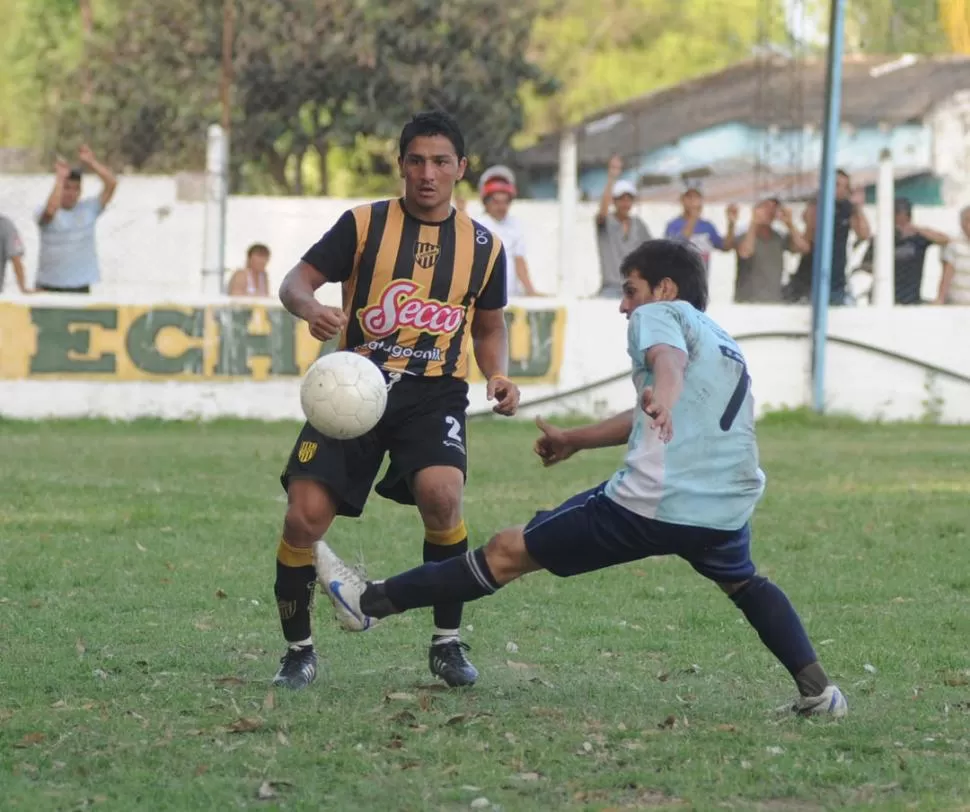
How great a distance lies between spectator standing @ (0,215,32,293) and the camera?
1795 centimetres

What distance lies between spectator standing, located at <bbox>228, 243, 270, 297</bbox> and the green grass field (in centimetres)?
535

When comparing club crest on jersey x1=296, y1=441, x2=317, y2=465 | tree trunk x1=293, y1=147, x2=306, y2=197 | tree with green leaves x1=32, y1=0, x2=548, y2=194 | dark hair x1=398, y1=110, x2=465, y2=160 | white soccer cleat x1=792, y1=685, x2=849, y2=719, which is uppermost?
tree with green leaves x1=32, y1=0, x2=548, y2=194

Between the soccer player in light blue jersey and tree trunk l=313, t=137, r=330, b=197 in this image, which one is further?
tree trunk l=313, t=137, r=330, b=197

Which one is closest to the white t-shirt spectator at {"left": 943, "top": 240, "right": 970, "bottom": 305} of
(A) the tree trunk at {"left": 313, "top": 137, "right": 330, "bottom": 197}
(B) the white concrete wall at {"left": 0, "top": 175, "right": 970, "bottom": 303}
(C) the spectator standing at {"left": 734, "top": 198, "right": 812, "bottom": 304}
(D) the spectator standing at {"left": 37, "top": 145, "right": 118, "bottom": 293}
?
(C) the spectator standing at {"left": 734, "top": 198, "right": 812, "bottom": 304}

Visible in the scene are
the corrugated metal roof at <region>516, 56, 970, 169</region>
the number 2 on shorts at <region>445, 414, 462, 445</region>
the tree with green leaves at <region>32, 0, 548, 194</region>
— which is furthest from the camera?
the corrugated metal roof at <region>516, 56, 970, 169</region>

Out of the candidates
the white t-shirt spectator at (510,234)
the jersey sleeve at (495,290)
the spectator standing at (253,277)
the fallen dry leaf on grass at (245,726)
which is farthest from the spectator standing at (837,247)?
the fallen dry leaf on grass at (245,726)

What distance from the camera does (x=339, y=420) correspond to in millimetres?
6395

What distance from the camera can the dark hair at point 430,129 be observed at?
6660 millimetres

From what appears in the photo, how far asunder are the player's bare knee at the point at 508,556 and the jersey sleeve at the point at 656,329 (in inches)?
29.0

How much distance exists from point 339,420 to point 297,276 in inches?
23.2

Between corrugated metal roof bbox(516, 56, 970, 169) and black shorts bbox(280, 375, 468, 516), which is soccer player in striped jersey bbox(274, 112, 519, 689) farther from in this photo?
corrugated metal roof bbox(516, 56, 970, 169)

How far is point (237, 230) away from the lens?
28.4 meters

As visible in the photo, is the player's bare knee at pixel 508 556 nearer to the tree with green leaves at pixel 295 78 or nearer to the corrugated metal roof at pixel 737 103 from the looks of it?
the tree with green leaves at pixel 295 78

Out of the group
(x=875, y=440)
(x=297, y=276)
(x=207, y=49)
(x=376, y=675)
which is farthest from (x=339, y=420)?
(x=207, y=49)
